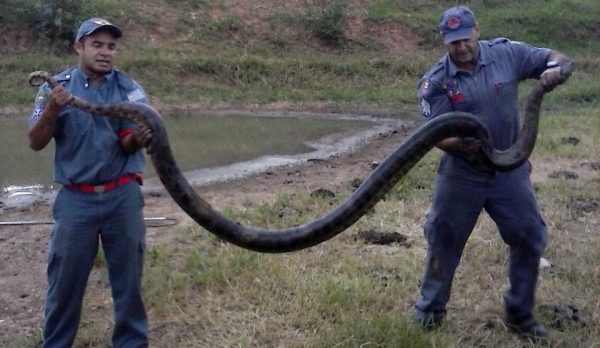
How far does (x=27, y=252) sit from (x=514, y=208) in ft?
13.1

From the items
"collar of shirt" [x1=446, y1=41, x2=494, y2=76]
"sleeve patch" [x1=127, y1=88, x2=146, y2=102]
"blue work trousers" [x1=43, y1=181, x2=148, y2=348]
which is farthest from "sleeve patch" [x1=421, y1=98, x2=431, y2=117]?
"blue work trousers" [x1=43, y1=181, x2=148, y2=348]

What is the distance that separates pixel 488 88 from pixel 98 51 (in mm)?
2192

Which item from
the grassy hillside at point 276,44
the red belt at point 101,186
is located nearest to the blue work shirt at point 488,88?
the red belt at point 101,186

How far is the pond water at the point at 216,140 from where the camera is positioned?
33.5 ft

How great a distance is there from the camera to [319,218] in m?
4.35

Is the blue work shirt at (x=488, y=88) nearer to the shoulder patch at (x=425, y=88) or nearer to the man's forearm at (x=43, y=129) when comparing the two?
the shoulder patch at (x=425, y=88)

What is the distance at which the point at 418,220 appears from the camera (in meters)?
7.08

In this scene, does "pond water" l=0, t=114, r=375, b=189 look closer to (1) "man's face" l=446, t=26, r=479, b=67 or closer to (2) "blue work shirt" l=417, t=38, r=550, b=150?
(2) "blue work shirt" l=417, t=38, r=550, b=150

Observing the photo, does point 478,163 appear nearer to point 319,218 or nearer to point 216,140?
point 319,218

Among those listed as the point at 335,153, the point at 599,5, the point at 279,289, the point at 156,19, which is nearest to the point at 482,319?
the point at 279,289

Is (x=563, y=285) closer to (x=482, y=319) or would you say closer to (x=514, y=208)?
(x=482, y=319)

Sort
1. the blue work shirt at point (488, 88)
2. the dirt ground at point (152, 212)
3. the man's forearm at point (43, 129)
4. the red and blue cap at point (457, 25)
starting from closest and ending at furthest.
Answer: the man's forearm at point (43, 129)
the red and blue cap at point (457, 25)
the blue work shirt at point (488, 88)
the dirt ground at point (152, 212)

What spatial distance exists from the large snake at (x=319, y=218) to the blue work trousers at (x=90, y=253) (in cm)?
30

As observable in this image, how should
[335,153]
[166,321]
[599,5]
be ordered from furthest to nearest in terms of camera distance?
1. [599,5]
2. [335,153]
3. [166,321]
